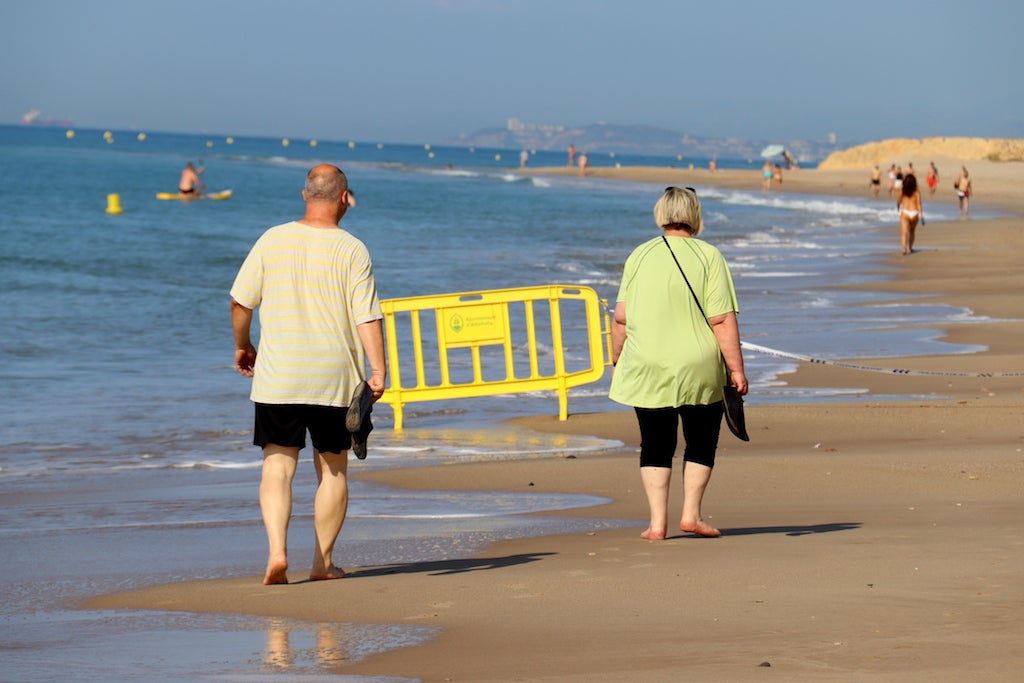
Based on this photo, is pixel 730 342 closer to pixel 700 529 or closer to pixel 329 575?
pixel 700 529

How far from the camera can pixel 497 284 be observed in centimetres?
2495

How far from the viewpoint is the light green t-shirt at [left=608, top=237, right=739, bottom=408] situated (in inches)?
240

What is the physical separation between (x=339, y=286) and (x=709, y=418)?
1.80 m

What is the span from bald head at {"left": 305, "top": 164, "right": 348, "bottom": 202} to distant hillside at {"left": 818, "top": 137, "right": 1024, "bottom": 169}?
81.7 metres

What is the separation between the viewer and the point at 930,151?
9288cm

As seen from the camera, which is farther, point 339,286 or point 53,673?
point 339,286

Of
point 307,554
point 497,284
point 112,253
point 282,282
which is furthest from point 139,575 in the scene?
point 112,253

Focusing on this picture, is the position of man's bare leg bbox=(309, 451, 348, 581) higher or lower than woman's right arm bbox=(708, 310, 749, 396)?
lower

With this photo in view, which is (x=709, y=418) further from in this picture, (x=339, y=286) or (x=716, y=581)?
(x=339, y=286)

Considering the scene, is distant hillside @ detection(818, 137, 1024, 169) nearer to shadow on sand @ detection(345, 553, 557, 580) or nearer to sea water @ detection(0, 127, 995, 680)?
sea water @ detection(0, 127, 995, 680)

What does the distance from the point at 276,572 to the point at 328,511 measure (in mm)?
337

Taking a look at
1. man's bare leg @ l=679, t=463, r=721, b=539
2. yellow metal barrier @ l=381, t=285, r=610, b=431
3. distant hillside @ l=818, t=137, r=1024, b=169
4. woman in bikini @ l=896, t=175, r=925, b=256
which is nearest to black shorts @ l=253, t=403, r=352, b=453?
man's bare leg @ l=679, t=463, r=721, b=539

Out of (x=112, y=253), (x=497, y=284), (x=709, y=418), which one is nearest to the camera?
(x=709, y=418)

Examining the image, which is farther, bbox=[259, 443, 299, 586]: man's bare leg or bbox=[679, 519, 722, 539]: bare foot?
bbox=[679, 519, 722, 539]: bare foot
